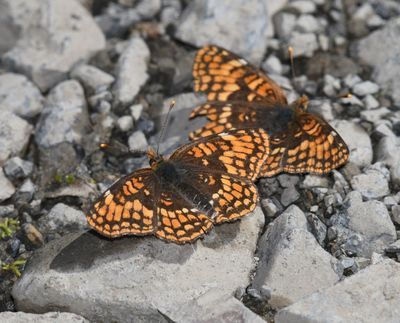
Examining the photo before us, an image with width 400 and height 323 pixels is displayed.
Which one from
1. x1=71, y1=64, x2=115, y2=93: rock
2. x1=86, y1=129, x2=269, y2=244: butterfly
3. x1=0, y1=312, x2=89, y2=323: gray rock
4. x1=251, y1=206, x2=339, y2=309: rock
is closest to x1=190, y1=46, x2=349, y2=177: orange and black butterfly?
x1=86, y1=129, x2=269, y2=244: butterfly

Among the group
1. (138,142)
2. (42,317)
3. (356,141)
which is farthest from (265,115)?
(42,317)

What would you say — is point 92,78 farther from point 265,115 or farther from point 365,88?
point 365,88

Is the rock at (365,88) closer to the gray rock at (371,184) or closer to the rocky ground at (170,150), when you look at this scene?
the rocky ground at (170,150)

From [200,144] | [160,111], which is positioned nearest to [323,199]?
[200,144]

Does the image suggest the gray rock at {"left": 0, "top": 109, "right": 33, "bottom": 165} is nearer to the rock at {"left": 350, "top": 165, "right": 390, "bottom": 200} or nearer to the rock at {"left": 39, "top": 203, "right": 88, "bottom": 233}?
the rock at {"left": 39, "top": 203, "right": 88, "bottom": 233}

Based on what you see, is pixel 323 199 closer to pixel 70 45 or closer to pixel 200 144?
pixel 200 144
